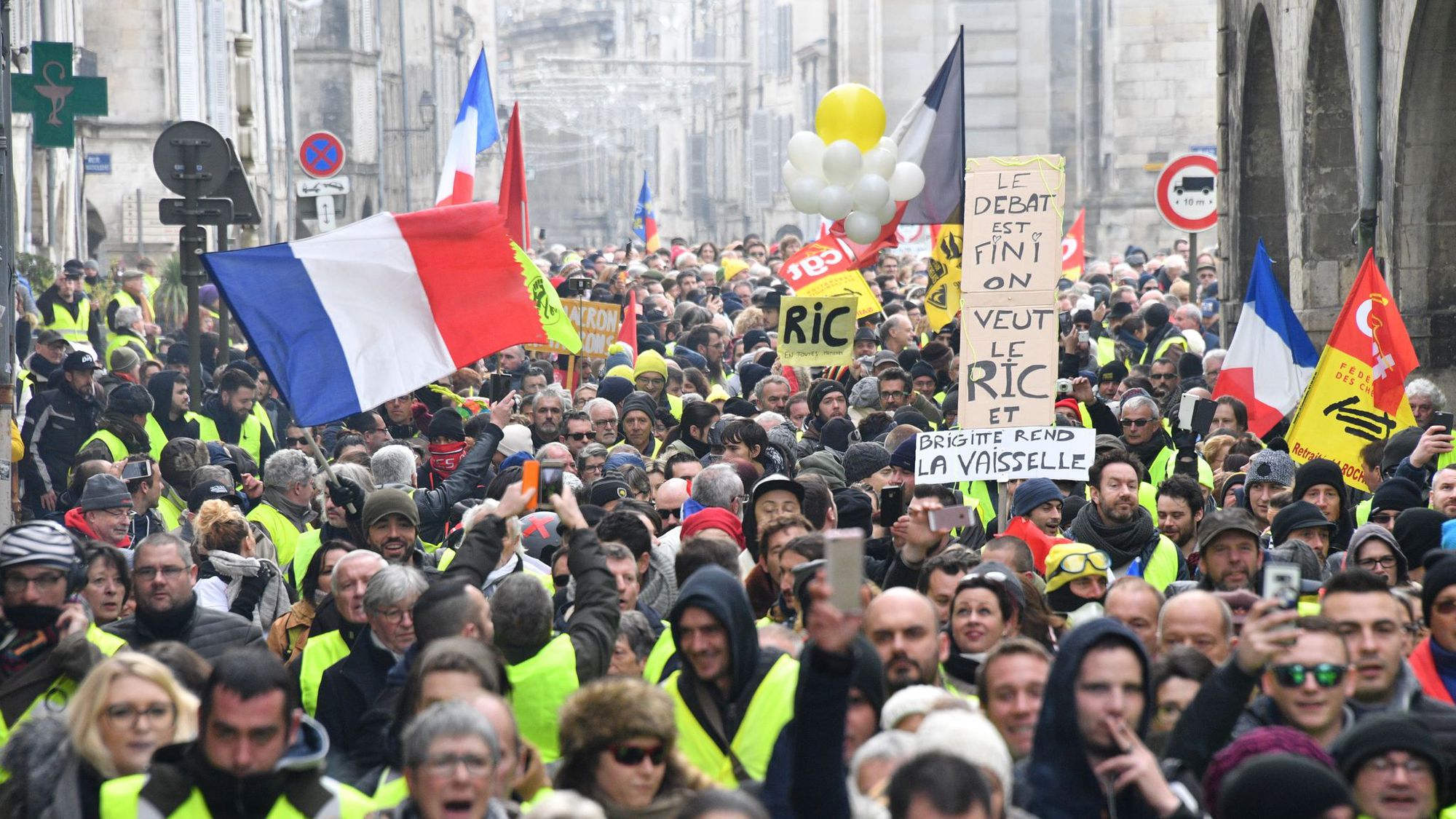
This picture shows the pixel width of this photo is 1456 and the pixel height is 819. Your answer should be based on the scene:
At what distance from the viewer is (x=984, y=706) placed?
17.8 feet

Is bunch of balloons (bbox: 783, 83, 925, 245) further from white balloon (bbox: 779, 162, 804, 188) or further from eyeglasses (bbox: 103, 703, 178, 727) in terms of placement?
eyeglasses (bbox: 103, 703, 178, 727)

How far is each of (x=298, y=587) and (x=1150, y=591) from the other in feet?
12.2

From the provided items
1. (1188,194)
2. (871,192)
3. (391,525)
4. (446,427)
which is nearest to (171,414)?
(446,427)

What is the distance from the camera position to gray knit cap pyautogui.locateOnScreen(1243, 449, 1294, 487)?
9344 mm

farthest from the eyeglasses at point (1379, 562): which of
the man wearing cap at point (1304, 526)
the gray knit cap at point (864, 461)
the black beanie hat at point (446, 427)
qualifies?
the black beanie hat at point (446, 427)

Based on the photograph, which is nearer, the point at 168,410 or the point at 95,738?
the point at 95,738

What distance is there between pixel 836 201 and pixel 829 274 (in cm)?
61

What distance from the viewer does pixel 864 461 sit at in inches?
410

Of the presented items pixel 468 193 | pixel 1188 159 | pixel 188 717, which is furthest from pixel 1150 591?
pixel 1188 159

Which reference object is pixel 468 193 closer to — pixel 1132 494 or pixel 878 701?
pixel 1132 494

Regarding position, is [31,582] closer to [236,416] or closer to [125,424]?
[125,424]

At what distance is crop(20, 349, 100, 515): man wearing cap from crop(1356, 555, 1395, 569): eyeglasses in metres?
8.11

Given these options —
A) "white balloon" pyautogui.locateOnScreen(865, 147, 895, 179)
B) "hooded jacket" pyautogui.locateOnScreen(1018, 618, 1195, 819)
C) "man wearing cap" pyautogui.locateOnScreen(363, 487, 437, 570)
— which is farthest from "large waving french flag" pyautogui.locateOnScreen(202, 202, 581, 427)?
"white balloon" pyautogui.locateOnScreen(865, 147, 895, 179)

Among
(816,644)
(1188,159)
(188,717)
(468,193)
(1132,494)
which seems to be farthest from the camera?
(1188,159)
